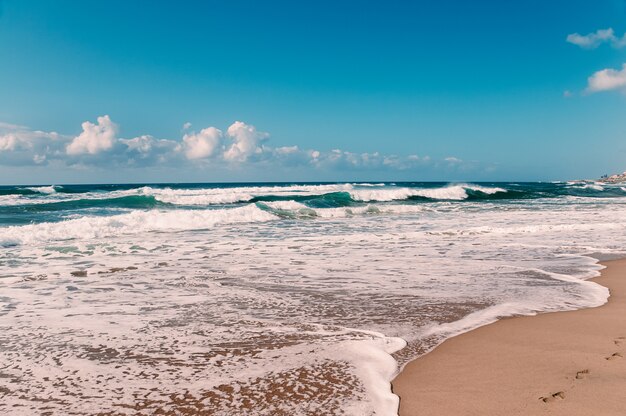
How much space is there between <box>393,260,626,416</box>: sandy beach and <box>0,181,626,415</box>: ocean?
24 cm

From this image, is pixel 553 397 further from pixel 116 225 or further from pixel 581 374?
pixel 116 225

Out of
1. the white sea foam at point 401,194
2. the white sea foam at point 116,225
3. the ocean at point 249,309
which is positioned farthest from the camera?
the white sea foam at point 401,194

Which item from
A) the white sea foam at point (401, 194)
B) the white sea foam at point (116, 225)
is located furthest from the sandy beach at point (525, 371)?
the white sea foam at point (401, 194)

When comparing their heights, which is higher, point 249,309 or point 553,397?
point 553,397

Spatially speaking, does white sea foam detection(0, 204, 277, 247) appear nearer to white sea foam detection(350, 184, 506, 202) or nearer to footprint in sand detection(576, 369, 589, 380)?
footprint in sand detection(576, 369, 589, 380)

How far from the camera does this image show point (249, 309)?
18.8ft

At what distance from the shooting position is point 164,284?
7254 mm

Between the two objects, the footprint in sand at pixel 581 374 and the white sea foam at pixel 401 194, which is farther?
the white sea foam at pixel 401 194

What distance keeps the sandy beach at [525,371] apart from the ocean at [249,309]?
243mm

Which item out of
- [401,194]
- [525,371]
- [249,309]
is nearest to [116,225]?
Result: [249,309]

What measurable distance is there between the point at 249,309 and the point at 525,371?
3.28 m

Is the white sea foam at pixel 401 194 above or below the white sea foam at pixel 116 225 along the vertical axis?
above

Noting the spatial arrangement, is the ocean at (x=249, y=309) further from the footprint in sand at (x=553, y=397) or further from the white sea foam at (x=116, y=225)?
the footprint in sand at (x=553, y=397)

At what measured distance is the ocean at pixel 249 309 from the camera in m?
3.37
